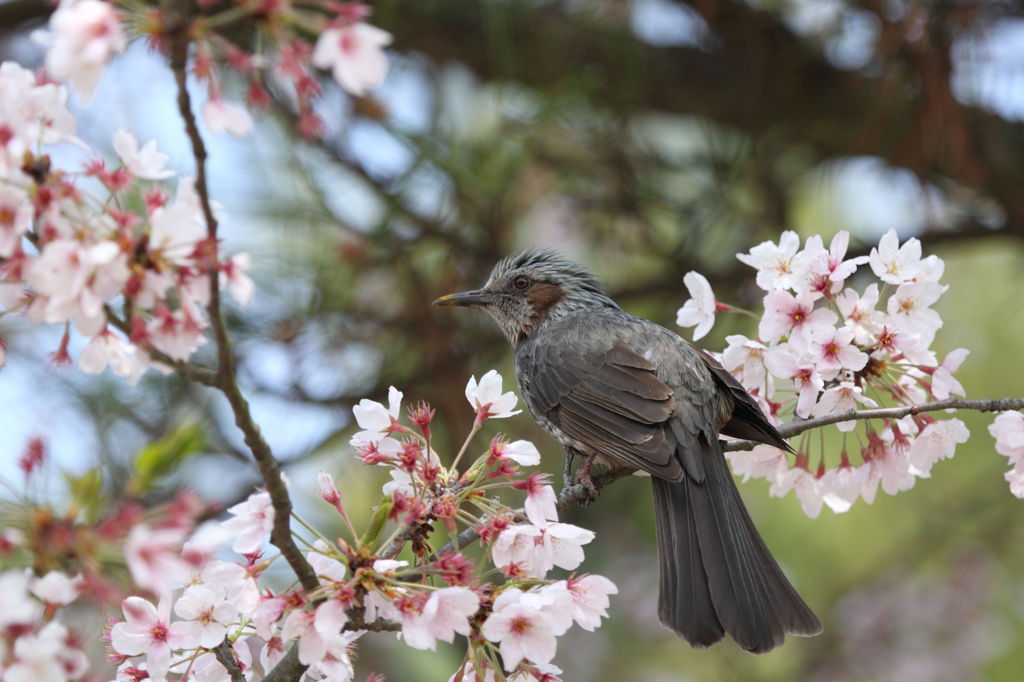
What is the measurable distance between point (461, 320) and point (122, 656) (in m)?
2.80

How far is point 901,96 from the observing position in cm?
454

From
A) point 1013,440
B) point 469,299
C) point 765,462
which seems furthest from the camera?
point 469,299

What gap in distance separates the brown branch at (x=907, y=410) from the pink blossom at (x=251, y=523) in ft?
4.14

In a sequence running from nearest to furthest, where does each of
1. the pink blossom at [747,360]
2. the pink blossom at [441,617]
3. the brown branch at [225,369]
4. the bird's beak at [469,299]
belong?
the brown branch at [225,369], the pink blossom at [441,617], the pink blossom at [747,360], the bird's beak at [469,299]

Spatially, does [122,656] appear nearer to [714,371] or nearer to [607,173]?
[714,371]

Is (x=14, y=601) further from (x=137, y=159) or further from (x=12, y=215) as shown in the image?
(x=137, y=159)

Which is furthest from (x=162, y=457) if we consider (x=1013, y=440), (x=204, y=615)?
(x=1013, y=440)

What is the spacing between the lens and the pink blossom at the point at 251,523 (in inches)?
75.2

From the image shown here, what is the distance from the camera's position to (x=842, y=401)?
2.52 m

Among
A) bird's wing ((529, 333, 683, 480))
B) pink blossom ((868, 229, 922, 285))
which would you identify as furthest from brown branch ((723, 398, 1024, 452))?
bird's wing ((529, 333, 683, 480))

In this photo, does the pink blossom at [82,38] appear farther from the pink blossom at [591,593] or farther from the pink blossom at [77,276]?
the pink blossom at [591,593]

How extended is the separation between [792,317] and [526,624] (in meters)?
1.06

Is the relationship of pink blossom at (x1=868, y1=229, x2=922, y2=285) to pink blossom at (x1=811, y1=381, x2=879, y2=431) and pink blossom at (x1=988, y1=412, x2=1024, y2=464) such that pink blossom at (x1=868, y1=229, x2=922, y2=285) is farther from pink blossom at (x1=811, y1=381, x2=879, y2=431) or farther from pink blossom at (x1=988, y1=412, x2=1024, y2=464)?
pink blossom at (x1=988, y1=412, x2=1024, y2=464)

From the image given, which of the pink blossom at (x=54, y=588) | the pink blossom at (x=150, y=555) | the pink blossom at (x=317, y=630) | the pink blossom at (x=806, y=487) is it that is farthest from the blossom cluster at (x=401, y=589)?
the pink blossom at (x=806, y=487)
